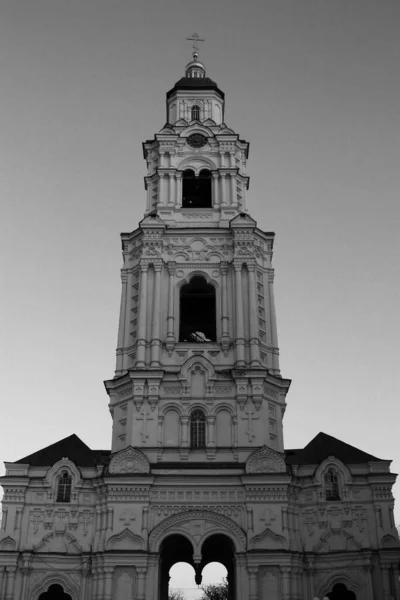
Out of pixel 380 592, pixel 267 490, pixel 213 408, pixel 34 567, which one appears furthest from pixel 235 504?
pixel 34 567

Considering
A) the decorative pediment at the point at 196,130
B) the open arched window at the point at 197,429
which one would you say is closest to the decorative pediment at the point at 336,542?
the open arched window at the point at 197,429

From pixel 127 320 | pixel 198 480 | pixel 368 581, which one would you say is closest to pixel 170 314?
pixel 127 320

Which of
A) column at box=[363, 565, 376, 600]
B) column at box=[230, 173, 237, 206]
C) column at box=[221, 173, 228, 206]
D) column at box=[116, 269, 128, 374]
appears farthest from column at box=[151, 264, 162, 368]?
column at box=[363, 565, 376, 600]

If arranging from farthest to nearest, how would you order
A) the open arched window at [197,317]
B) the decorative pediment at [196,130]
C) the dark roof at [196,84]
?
1. the dark roof at [196,84]
2. the decorative pediment at [196,130]
3. the open arched window at [197,317]

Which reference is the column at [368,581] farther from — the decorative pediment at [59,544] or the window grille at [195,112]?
the window grille at [195,112]

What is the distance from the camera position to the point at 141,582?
25.6 meters

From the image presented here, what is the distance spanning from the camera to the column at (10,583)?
2606cm

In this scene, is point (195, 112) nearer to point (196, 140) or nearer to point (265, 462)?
point (196, 140)

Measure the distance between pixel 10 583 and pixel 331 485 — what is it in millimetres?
13213

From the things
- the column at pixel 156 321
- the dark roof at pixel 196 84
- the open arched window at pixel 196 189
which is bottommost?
the column at pixel 156 321

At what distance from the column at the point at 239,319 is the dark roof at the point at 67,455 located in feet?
24.0

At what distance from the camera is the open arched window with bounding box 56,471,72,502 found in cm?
2792

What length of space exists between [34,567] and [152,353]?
989 centimetres

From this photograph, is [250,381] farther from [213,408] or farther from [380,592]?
[380,592]
